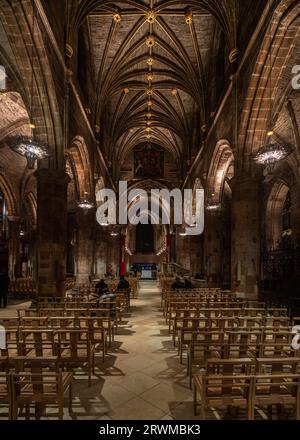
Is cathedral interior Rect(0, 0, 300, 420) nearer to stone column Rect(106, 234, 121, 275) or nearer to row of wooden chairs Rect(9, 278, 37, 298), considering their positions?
row of wooden chairs Rect(9, 278, 37, 298)

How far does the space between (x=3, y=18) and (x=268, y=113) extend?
29.3 feet

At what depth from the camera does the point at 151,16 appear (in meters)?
14.7

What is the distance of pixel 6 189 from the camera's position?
20.0 m

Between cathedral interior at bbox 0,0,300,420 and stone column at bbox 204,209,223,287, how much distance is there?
0.08m

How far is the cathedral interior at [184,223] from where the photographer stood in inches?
148

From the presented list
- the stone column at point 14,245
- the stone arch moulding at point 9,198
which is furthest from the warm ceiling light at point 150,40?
the stone column at point 14,245

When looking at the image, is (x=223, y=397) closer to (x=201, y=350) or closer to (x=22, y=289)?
(x=201, y=350)

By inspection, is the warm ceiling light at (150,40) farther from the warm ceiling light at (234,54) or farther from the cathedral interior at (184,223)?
the warm ceiling light at (234,54)

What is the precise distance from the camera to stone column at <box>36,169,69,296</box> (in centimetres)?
1012

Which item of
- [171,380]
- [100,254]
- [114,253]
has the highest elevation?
[100,254]

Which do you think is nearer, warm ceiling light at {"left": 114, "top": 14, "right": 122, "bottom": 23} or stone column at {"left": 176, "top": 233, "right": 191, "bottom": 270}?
warm ceiling light at {"left": 114, "top": 14, "right": 122, "bottom": 23}

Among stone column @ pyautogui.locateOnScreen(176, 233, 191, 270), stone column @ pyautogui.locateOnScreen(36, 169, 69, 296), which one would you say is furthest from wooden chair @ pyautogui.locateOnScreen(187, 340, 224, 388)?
stone column @ pyautogui.locateOnScreen(176, 233, 191, 270)

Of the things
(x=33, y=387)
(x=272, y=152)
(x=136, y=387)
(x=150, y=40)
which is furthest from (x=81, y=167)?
(x=33, y=387)

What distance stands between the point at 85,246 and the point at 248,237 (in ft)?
33.0
